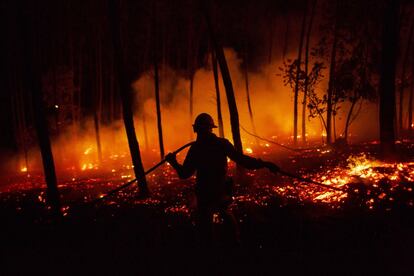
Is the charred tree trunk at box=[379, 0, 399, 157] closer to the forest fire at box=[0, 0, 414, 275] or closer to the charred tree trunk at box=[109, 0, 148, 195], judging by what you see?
the forest fire at box=[0, 0, 414, 275]

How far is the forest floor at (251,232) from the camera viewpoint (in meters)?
5.47

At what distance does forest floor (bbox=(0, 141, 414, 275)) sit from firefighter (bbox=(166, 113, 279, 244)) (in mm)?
753

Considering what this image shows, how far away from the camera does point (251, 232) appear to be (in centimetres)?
694

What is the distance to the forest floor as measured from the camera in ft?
18.0

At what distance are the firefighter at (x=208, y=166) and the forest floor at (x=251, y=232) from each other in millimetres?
753

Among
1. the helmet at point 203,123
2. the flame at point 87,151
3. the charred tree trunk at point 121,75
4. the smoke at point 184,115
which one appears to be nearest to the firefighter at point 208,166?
the helmet at point 203,123

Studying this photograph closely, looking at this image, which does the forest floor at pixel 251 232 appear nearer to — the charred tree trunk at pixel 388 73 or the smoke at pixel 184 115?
the charred tree trunk at pixel 388 73

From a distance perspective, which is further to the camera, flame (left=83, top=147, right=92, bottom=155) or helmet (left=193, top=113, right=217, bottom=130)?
flame (left=83, top=147, right=92, bottom=155)

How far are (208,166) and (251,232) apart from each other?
6.70 feet

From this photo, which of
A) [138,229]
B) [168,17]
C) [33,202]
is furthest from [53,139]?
[138,229]

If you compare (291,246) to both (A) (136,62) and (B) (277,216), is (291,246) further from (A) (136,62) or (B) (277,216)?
(A) (136,62)

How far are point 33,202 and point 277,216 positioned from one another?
30.4ft

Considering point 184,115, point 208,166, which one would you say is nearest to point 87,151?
point 184,115

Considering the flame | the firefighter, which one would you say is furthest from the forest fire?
the flame
